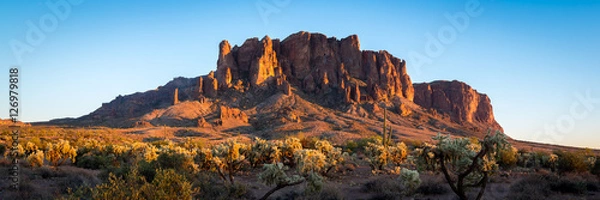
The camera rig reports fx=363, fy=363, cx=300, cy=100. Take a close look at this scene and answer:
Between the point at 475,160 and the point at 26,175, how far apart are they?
1692cm

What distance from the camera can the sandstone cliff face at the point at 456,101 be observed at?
11981cm

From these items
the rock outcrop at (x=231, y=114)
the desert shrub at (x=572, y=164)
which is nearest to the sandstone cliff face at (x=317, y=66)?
the rock outcrop at (x=231, y=114)

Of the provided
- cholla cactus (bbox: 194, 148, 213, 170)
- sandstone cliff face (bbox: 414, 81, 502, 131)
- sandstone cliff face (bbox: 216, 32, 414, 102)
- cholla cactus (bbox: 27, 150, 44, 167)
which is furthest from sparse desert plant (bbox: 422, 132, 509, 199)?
sandstone cliff face (bbox: 414, 81, 502, 131)

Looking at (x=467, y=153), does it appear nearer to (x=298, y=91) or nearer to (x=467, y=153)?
(x=467, y=153)

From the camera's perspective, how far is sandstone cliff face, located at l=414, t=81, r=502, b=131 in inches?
4717

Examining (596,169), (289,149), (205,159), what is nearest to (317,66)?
(289,149)

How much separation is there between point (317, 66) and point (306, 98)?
16956 millimetres

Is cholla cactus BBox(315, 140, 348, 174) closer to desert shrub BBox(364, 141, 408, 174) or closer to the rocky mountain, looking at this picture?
desert shrub BBox(364, 141, 408, 174)

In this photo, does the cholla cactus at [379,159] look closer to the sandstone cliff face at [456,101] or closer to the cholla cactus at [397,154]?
the cholla cactus at [397,154]

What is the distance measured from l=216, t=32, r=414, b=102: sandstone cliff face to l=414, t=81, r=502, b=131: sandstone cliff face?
7.64 meters

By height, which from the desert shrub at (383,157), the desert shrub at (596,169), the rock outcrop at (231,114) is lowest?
the desert shrub at (596,169)

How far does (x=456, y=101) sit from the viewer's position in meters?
123

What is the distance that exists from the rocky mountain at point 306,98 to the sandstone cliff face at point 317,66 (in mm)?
306

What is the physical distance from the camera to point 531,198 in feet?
38.5
